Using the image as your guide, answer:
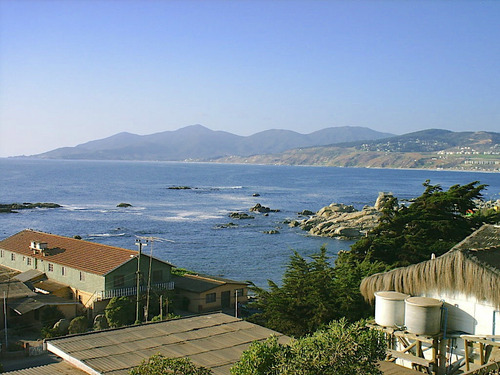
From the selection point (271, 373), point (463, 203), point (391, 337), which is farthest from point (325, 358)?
point (463, 203)

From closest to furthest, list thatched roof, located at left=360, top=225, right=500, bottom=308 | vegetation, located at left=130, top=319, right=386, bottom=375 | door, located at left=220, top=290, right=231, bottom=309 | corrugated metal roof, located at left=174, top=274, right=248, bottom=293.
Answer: vegetation, located at left=130, top=319, right=386, bottom=375 → thatched roof, located at left=360, top=225, right=500, bottom=308 → corrugated metal roof, located at left=174, top=274, right=248, bottom=293 → door, located at left=220, top=290, right=231, bottom=309

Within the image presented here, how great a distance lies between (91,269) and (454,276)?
2261cm

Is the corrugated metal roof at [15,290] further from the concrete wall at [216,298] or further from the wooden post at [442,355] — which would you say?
the wooden post at [442,355]

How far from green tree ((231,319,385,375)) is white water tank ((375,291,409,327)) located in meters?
4.96

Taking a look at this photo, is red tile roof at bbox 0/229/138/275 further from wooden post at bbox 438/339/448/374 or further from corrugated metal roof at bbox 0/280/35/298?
wooden post at bbox 438/339/448/374

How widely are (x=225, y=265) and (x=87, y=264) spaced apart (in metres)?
18.1

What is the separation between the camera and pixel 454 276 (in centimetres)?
1329

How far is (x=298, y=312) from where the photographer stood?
2017cm

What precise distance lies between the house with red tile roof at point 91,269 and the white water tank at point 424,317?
1928cm

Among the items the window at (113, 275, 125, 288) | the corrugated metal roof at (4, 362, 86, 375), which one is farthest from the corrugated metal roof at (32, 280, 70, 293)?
the corrugated metal roof at (4, 362, 86, 375)

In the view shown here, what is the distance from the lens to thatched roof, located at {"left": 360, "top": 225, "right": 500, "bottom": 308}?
12648 mm

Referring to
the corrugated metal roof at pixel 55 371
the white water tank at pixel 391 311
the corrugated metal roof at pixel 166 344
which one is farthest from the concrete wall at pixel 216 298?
the corrugated metal roof at pixel 55 371

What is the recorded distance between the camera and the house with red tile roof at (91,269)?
29.6 m

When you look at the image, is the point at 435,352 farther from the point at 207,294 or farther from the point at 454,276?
the point at 207,294
